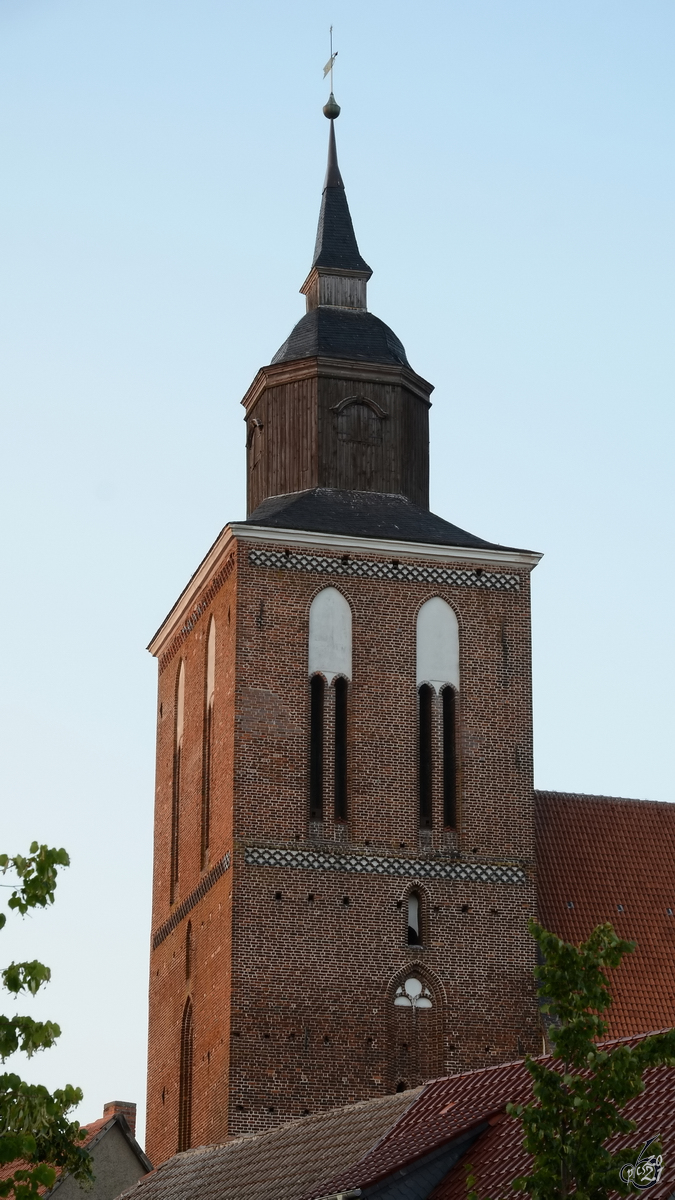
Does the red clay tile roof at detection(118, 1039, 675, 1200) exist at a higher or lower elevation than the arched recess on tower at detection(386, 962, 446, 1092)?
lower

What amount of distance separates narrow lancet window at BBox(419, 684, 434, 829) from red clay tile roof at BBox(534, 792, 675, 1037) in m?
A: 1.91

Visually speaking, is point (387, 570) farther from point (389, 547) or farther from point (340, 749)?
point (340, 749)

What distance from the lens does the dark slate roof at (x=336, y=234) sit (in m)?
35.4

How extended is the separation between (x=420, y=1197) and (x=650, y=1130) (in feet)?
9.97

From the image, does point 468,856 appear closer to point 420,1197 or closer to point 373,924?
point 373,924

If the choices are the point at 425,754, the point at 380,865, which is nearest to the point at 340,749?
the point at 425,754

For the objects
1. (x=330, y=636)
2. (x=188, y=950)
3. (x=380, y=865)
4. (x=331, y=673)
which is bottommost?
(x=188, y=950)

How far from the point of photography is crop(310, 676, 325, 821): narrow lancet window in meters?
30.7

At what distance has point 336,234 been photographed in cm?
3569

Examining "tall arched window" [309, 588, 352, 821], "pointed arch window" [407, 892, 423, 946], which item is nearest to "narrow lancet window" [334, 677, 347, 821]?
"tall arched window" [309, 588, 352, 821]

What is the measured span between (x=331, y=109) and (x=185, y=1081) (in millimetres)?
14606

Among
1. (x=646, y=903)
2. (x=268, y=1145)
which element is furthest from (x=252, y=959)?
(x=646, y=903)

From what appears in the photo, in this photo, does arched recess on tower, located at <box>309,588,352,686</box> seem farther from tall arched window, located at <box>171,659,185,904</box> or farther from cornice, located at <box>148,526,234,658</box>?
tall arched window, located at <box>171,659,185,904</box>

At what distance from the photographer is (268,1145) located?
2692 cm
